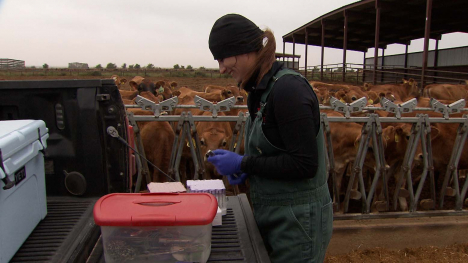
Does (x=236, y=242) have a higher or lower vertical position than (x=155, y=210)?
lower

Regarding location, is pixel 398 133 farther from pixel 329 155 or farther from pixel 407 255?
pixel 407 255

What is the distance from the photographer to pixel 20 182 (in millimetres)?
1596

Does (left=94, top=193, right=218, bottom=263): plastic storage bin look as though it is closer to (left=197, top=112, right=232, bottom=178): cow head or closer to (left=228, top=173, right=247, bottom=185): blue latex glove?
(left=228, top=173, right=247, bottom=185): blue latex glove

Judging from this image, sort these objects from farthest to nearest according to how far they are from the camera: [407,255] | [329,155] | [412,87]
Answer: [412,87] → [329,155] → [407,255]

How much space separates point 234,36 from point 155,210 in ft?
2.64

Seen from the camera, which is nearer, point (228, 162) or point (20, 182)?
point (20, 182)

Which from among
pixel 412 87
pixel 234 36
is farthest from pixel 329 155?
pixel 412 87

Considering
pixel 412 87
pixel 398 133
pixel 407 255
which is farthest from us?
pixel 412 87

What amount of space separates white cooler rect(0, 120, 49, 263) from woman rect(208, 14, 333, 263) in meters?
0.82

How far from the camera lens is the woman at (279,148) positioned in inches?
62.0

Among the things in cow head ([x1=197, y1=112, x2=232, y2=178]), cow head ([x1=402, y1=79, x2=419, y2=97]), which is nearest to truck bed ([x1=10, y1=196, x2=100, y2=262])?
cow head ([x1=197, y1=112, x2=232, y2=178])

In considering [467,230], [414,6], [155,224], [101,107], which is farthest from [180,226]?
[414,6]

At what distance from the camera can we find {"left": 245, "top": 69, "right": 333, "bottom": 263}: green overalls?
1724 millimetres

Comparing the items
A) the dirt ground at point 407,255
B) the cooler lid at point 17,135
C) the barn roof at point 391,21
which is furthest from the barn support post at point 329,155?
the barn roof at point 391,21
